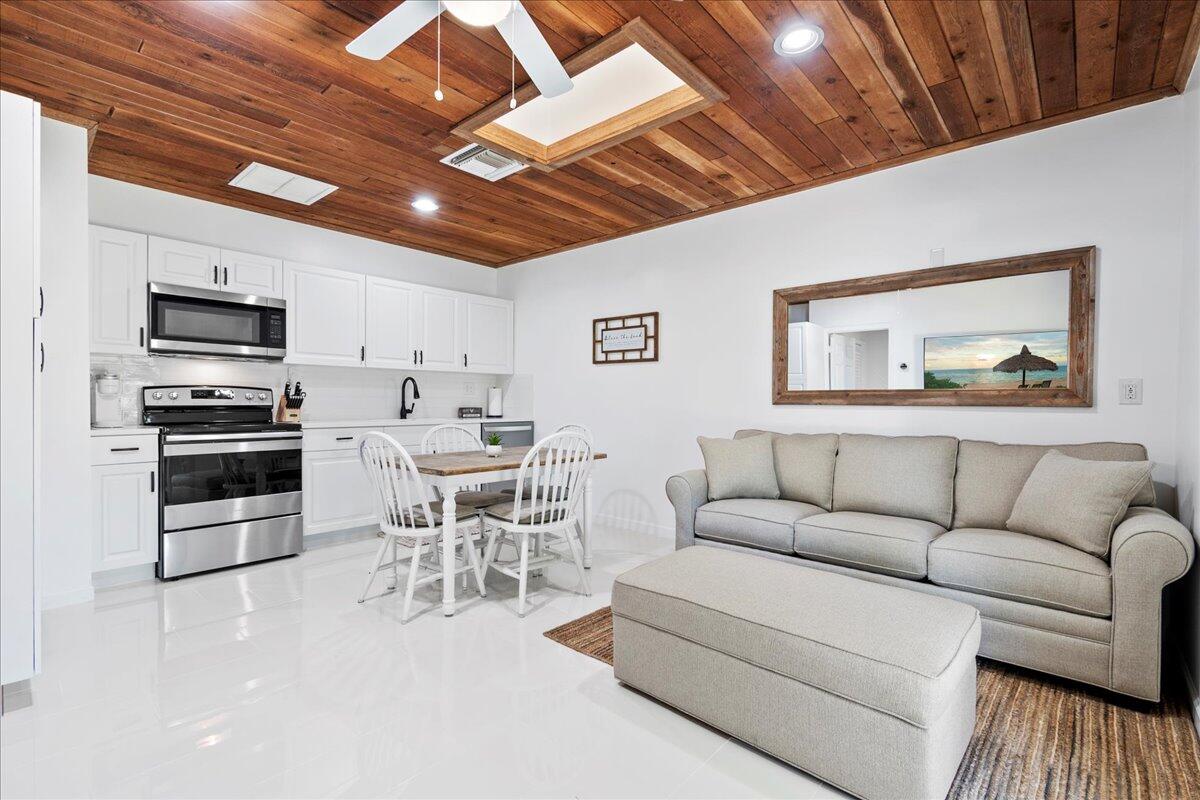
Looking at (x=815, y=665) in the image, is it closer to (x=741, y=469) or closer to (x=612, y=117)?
(x=741, y=469)

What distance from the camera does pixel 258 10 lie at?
202cm

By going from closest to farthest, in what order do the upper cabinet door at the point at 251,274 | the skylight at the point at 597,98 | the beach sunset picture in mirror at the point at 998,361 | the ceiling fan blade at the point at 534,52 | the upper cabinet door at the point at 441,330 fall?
the ceiling fan blade at the point at 534,52, the skylight at the point at 597,98, the beach sunset picture in mirror at the point at 998,361, the upper cabinet door at the point at 251,274, the upper cabinet door at the point at 441,330

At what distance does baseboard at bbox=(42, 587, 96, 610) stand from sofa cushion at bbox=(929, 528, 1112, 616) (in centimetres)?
432

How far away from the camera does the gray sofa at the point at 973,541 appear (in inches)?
79.1

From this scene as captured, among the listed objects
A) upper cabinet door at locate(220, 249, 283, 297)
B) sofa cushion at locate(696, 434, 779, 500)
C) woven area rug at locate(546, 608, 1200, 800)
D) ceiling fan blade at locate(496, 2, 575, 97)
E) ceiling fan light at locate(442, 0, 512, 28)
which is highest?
ceiling fan blade at locate(496, 2, 575, 97)

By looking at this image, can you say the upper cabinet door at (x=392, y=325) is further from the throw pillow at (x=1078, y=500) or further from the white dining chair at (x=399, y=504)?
the throw pillow at (x=1078, y=500)

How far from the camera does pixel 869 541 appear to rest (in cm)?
269

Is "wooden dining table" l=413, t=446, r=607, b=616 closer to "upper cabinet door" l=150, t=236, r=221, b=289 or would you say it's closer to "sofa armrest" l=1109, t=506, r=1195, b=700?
"upper cabinet door" l=150, t=236, r=221, b=289

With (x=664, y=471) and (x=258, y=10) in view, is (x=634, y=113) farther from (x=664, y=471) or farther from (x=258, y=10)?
(x=664, y=471)

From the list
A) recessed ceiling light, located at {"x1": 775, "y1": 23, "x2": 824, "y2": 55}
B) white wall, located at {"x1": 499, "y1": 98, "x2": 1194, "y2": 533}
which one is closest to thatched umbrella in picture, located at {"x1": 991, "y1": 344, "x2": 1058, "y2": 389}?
white wall, located at {"x1": 499, "y1": 98, "x2": 1194, "y2": 533}

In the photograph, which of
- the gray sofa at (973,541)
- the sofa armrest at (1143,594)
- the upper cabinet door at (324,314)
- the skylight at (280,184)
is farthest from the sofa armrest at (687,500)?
the skylight at (280,184)

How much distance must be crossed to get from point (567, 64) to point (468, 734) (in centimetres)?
258

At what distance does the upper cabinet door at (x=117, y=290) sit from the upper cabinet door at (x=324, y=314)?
0.86 metres

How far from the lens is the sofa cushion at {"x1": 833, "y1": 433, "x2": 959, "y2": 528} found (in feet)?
9.52
